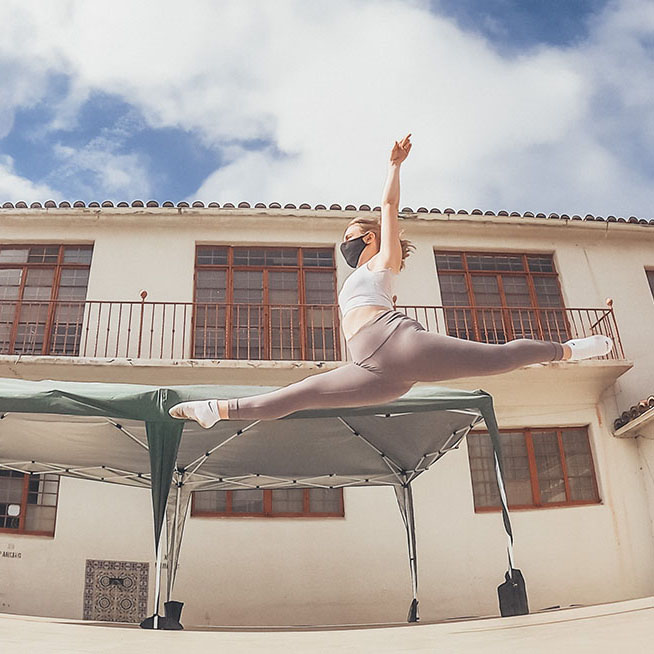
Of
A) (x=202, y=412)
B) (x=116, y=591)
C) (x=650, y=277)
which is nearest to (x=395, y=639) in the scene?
(x=202, y=412)

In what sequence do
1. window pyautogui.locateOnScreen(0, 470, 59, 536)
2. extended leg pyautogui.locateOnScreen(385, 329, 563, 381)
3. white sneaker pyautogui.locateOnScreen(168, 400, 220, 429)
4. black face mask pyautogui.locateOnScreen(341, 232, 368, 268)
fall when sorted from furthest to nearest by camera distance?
window pyautogui.locateOnScreen(0, 470, 59, 536) → black face mask pyautogui.locateOnScreen(341, 232, 368, 268) → white sneaker pyautogui.locateOnScreen(168, 400, 220, 429) → extended leg pyautogui.locateOnScreen(385, 329, 563, 381)

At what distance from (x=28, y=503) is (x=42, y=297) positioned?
3.07 m

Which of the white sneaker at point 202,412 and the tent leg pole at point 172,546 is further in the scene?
the tent leg pole at point 172,546

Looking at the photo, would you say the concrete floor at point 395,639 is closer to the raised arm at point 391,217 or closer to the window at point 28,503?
the raised arm at point 391,217

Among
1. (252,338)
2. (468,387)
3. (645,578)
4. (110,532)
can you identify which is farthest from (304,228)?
(645,578)

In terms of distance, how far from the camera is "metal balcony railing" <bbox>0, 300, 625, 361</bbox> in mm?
9258

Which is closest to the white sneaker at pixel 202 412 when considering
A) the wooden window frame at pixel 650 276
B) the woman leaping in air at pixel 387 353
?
the woman leaping in air at pixel 387 353

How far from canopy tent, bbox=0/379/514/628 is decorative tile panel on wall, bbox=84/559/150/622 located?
173 cm

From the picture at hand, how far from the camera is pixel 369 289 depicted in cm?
376

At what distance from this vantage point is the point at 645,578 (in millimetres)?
8594

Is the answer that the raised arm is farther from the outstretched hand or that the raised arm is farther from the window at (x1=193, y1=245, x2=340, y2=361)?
the window at (x1=193, y1=245, x2=340, y2=361)

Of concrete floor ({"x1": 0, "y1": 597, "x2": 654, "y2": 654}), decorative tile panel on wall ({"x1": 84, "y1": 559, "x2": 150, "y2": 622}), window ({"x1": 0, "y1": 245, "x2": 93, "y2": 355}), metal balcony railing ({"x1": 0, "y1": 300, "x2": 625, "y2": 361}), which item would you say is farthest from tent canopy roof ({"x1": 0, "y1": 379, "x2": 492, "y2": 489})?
window ({"x1": 0, "y1": 245, "x2": 93, "y2": 355})

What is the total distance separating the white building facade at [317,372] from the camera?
8.20 metres

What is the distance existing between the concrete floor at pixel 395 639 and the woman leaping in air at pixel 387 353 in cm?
123
